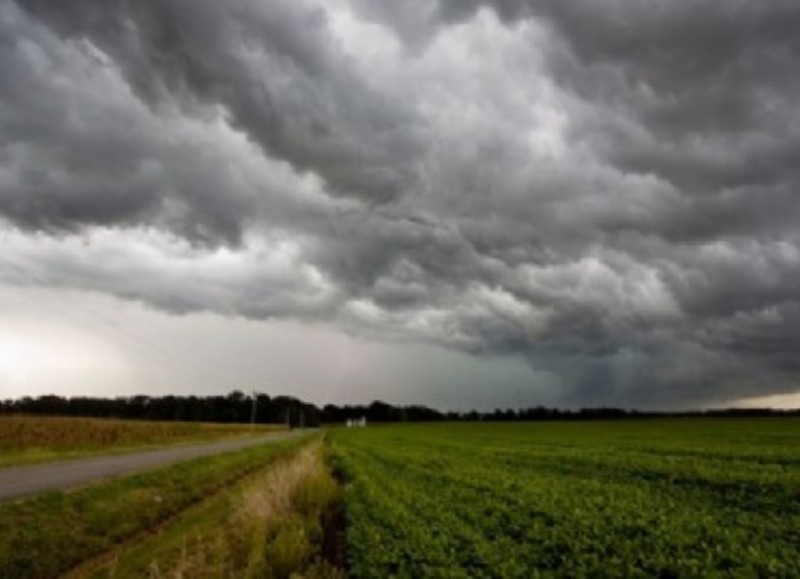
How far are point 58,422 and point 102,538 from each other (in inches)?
1801

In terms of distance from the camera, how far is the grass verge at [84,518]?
19859 millimetres

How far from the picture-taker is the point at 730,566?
1043 centimetres

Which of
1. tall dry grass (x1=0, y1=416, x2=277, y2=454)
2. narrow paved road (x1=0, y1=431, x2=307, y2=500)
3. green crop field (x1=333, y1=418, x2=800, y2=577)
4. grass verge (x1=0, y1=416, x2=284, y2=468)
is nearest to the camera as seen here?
green crop field (x1=333, y1=418, x2=800, y2=577)

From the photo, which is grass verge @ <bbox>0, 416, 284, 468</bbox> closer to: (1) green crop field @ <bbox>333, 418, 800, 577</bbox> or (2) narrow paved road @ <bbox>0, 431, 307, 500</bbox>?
(2) narrow paved road @ <bbox>0, 431, 307, 500</bbox>

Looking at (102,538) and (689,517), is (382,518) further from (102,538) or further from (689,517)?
(102,538)

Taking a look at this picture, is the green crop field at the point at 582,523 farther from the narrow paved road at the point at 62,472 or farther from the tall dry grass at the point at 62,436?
the tall dry grass at the point at 62,436

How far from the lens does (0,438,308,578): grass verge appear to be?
1986 centimetres

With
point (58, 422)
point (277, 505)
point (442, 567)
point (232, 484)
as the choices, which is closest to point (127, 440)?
point (58, 422)

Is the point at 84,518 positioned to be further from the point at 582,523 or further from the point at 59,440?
the point at 59,440

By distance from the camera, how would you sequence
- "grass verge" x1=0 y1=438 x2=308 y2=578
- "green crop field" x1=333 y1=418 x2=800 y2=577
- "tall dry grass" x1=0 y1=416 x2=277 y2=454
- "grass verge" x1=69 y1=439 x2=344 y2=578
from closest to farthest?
"green crop field" x1=333 y1=418 x2=800 y2=577
"grass verge" x1=69 y1=439 x2=344 y2=578
"grass verge" x1=0 y1=438 x2=308 y2=578
"tall dry grass" x1=0 y1=416 x2=277 y2=454

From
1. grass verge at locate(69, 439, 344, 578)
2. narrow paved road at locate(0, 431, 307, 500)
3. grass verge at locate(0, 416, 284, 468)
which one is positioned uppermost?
grass verge at locate(0, 416, 284, 468)

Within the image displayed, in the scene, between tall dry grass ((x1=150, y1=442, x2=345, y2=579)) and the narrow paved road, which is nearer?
tall dry grass ((x1=150, y1=442, x2=345, y2=579))

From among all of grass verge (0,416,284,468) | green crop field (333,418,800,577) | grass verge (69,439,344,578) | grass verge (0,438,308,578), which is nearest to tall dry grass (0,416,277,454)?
grass verge (0,416,284,468)

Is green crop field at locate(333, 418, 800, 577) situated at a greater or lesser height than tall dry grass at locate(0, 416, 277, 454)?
lesser
